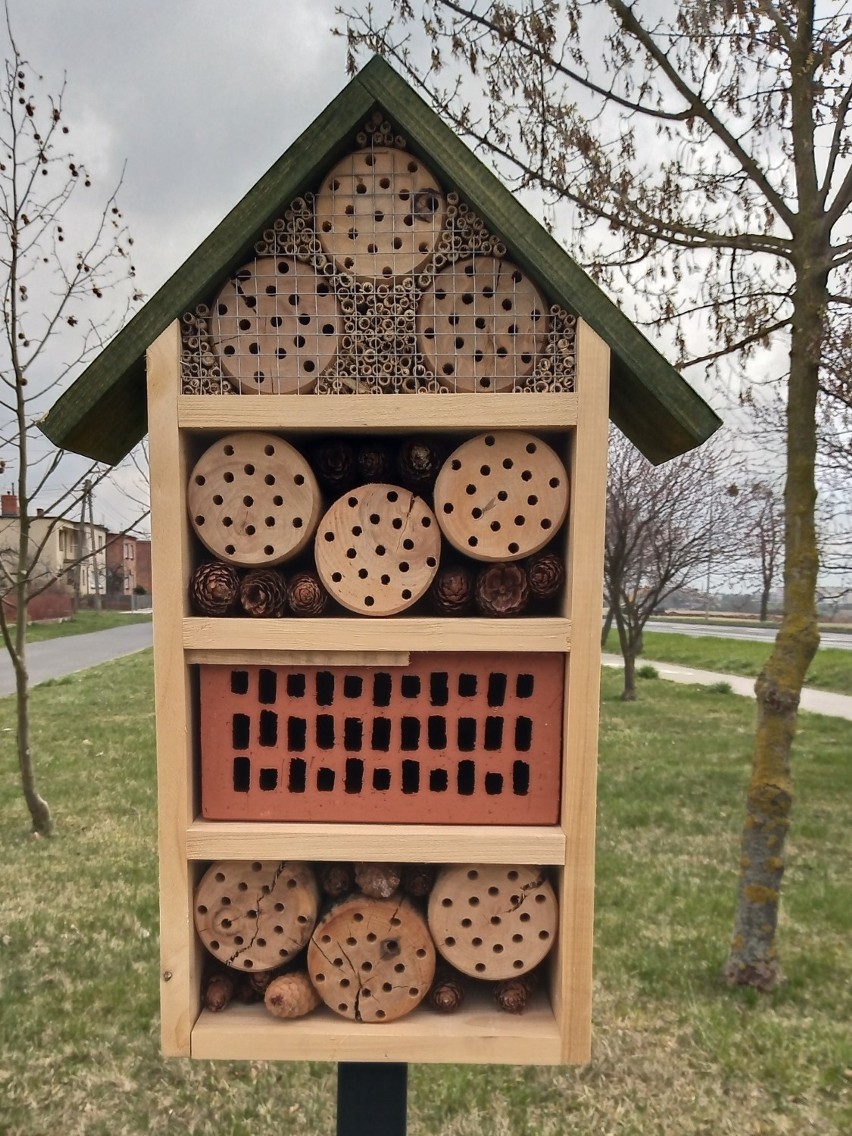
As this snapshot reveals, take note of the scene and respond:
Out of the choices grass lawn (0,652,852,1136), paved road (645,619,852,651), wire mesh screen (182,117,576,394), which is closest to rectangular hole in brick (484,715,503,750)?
wire mesh screen (182,117,576,394)

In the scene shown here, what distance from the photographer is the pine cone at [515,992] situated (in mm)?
1386

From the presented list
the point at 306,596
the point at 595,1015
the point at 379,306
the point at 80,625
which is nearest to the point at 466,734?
the point at 306,596

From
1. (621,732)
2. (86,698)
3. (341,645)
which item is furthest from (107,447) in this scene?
(86,698)

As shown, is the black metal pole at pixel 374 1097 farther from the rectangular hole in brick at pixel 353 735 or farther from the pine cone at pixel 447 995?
the rectangular hole in brick at pixel 353 735

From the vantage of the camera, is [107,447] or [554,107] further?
[554,107]

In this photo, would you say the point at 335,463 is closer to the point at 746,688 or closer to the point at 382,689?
the point at 382,689

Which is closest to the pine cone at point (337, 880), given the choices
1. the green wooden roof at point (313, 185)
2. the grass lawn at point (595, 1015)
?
the green wooden roof at point (313, 185)

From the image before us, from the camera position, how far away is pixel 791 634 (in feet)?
9.84

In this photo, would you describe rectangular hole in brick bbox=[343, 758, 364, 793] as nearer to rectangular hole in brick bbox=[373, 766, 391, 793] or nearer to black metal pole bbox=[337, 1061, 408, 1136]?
rectangular hole in brick bbox=[373, 766, 391, 793]

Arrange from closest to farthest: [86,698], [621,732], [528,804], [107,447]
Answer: [528,804], [107,447], [621,732], [86,698]

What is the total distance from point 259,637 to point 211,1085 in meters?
2.17

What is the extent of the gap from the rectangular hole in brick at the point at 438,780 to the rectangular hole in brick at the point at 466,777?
3cm

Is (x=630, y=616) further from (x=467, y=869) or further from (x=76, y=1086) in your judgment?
(x=467, y=869)

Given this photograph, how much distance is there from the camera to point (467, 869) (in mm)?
1394
